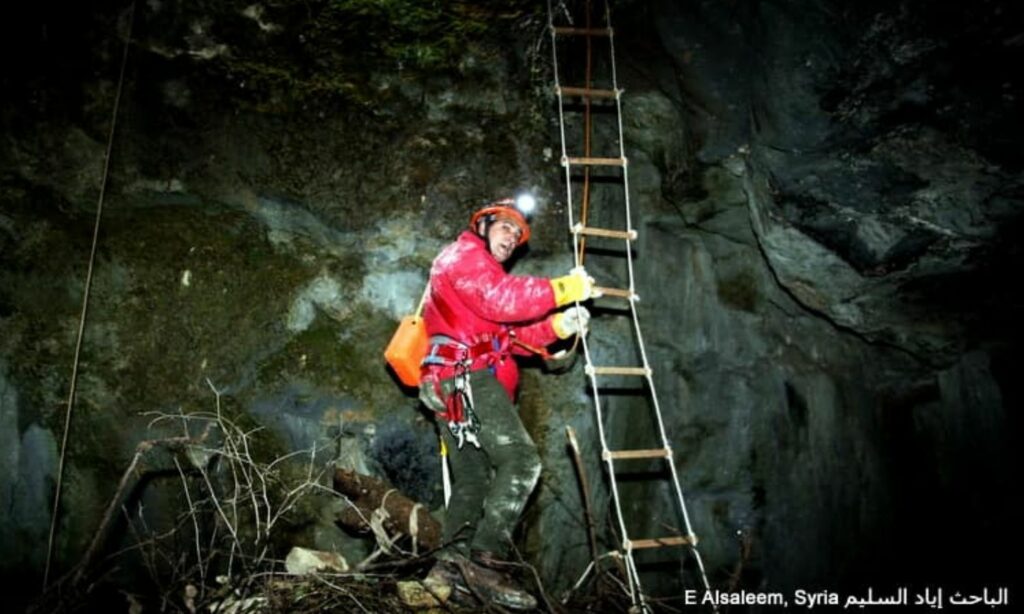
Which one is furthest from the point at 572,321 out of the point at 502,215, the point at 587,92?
the point at 587,92

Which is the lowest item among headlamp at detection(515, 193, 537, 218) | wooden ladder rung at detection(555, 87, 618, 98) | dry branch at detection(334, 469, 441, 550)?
dry branch at detection(334, 469, 441, 550)

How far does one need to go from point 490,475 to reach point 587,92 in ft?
9.34

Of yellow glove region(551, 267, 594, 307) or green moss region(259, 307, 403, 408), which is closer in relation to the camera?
yellow glove region(551, 267, 594, 307)

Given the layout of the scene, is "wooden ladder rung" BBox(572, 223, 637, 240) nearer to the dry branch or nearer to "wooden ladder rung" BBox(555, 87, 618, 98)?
"wooden ladder rung" BBox(555, 87, 618, 98)

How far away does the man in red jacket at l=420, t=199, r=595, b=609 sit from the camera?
12.0 feet

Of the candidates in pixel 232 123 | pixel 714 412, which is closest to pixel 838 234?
pixel 714 412

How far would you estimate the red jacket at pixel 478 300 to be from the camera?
12.1 feet

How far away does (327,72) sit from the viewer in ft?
16.2

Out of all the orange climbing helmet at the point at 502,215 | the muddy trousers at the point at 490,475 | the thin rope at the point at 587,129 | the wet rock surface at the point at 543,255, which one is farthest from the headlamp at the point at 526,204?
the muddy trousers at the point at 490,475

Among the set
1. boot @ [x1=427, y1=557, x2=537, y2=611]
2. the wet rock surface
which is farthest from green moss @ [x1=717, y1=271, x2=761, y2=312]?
boot @ [x1=427, y1=557, x2=537, y2=611]

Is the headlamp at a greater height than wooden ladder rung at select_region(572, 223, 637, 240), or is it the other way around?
the headlamp

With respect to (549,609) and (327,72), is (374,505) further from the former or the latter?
(327,72)

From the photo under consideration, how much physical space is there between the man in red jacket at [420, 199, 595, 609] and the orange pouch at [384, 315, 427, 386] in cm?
6

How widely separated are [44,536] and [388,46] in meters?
4.04
